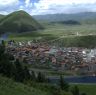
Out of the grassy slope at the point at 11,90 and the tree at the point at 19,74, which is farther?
the tree at the point at 19,74

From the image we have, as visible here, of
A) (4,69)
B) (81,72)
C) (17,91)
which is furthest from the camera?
(81,72)

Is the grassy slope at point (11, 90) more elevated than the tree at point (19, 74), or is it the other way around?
the grassy slope at point (11, 90)

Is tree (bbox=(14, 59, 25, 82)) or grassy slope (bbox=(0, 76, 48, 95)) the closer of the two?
grassy slope (bbox=(0, 76, 48, 95))

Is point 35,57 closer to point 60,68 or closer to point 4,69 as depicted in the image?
point 60,68

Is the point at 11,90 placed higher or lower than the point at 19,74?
higher

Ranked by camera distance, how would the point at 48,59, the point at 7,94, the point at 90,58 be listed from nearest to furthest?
the point at 7,94, the point at 48,59, the point at 90,58

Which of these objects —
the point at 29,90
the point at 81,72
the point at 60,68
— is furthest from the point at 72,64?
the point at 29,90

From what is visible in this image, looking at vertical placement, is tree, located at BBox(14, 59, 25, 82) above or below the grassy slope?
below

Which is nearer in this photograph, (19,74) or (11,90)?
(11,90)

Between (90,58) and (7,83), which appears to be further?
(90,58)

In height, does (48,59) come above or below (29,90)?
below
